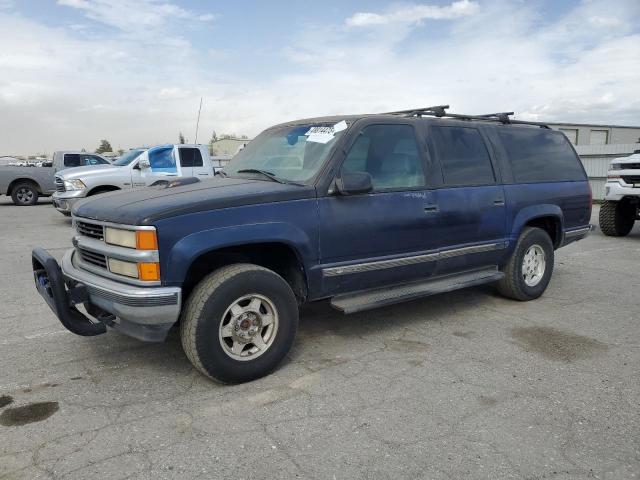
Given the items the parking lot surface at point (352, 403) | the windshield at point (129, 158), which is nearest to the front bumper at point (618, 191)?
the parking lot surface at point (352, 403)

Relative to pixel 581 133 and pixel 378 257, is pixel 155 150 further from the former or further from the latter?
pixel 581 133

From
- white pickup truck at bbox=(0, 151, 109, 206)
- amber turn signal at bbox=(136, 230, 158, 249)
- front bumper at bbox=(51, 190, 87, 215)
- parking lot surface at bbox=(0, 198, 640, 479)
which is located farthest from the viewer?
white pickup truck at bbox=(0, 151, 109, 206)

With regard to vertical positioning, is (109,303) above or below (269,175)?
below

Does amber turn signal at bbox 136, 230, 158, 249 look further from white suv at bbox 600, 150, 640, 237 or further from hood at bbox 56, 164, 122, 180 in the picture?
hood at bbox 56, 164, 122, 180

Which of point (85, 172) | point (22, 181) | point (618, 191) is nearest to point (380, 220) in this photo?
point (618, 191)

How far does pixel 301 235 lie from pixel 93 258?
1.45 metres

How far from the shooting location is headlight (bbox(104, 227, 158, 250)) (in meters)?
3.05

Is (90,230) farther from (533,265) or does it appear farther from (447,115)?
(533,265)

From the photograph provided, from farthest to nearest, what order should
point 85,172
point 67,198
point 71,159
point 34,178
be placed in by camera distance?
point 71,159
point 34,178
point 85,172
point 67,198

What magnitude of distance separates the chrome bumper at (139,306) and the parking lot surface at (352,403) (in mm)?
419

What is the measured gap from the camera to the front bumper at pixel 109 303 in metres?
3.08

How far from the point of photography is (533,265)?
5.49 metres

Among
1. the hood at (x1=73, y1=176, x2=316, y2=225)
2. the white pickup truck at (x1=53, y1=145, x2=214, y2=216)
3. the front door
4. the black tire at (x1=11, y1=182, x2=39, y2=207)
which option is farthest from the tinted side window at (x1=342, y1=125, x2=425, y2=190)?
the black tire at (x1=11, y1=182, x2=39, y2=207)

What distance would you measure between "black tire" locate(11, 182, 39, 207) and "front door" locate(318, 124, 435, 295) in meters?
16.7
